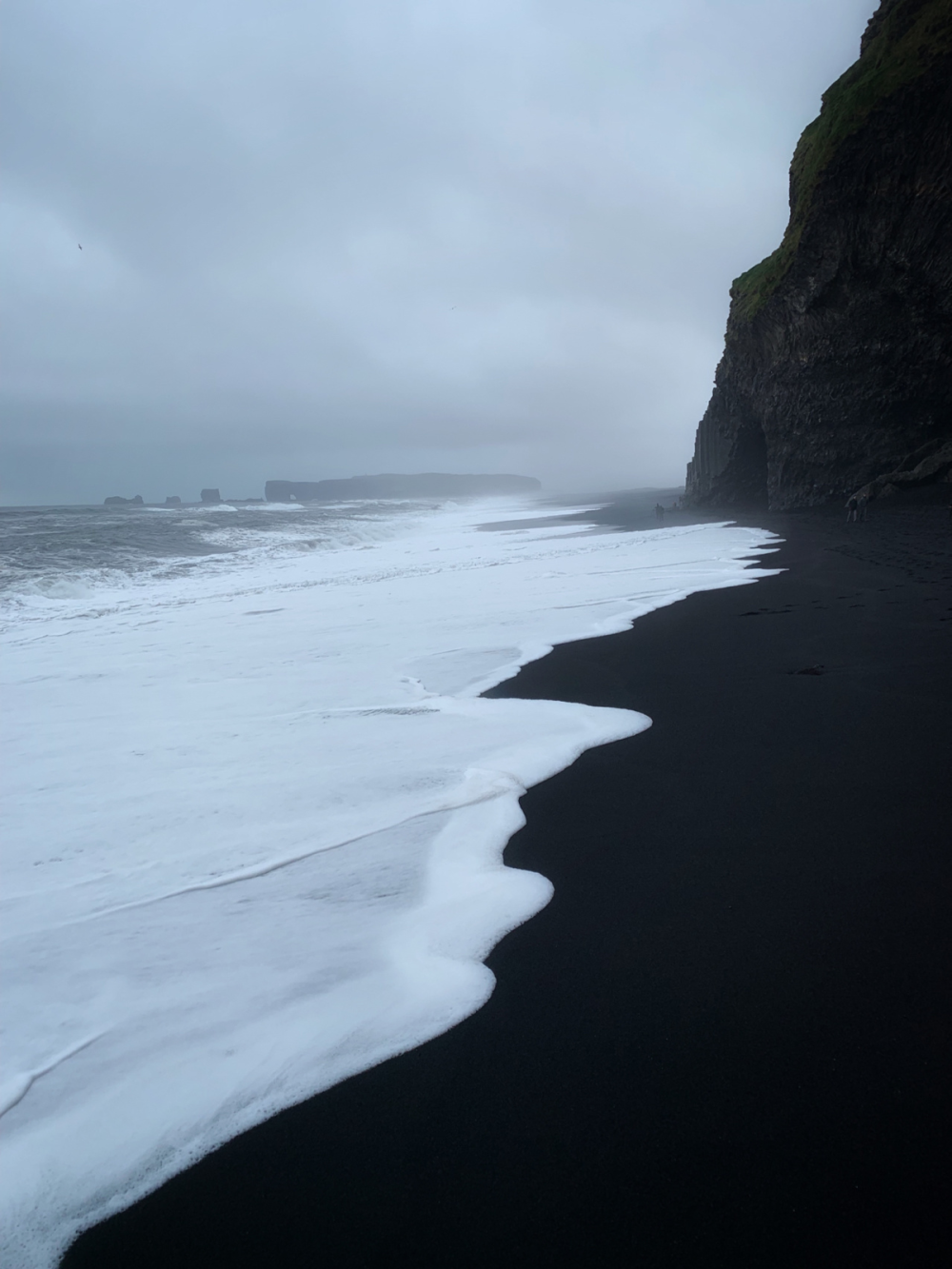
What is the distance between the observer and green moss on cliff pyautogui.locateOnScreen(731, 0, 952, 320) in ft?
42.8

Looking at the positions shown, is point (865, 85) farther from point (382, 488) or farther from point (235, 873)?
point (382, 488)

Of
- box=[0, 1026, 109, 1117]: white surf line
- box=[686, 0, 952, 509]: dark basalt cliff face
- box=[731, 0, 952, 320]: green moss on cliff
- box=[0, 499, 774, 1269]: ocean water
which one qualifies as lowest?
box=[0, 1026, 109, 1117]: white surf line

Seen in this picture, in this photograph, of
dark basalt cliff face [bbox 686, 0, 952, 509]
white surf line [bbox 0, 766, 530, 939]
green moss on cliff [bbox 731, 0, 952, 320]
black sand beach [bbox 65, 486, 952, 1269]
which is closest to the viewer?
black sand beach [bbox 65, 486, 952, 1269]

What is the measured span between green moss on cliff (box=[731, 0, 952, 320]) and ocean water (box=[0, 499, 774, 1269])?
1464cm

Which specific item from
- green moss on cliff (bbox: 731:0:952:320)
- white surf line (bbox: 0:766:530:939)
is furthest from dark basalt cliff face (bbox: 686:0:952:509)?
white surf line (bbox: 0:766:530:939)

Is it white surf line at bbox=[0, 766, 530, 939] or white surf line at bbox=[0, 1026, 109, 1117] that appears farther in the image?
white surf line at bbox=[0, 766, 530, 939]

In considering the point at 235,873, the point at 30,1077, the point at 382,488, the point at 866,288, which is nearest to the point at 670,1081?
the point at 30,1077

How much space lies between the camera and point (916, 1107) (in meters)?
1.42

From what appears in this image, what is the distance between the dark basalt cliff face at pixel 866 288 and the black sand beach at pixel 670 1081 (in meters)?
16.0

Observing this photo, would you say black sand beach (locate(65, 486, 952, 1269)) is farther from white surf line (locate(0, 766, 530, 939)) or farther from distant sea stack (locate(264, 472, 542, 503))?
distant sea stack (locate(264, 472, 542, 503))

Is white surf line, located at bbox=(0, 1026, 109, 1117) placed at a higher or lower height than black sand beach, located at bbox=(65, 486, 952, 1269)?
lower

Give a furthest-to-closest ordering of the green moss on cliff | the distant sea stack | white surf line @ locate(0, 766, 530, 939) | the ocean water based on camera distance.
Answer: the distant sea stack, the green moss on cliff, white surf line @ locate(0, 766, 530, 939), the ocean water

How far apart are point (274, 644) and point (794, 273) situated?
56.7 feet

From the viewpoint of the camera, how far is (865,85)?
14.3 meters
